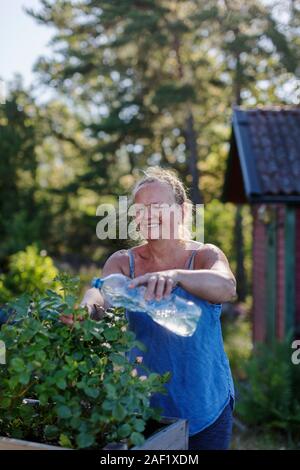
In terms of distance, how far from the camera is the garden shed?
7188mm

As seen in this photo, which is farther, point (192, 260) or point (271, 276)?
point (271, 276)

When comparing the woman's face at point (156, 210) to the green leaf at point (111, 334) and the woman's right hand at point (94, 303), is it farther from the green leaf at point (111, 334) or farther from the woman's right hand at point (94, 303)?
the green leaf at point (111, 334)

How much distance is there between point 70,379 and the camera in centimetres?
158

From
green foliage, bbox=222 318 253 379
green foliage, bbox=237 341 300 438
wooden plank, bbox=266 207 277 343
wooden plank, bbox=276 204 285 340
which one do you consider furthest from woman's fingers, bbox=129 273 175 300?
green foliage, bbox=222 318 253 379

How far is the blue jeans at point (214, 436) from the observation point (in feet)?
6.36

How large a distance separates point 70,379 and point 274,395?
5.02 meters

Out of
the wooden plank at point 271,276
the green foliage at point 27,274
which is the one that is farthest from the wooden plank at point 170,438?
the wooden plank at point 271,276

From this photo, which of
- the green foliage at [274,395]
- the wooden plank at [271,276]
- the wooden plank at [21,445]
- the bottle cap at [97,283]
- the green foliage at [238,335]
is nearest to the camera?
the wooden plank at [21,445]

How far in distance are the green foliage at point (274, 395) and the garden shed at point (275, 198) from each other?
0.56m

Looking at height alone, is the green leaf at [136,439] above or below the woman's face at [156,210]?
below

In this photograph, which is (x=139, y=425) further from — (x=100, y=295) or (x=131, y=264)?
(x=131, y=264)

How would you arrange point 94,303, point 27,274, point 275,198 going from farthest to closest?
point 275,198 → point 27,274 → point 94,303

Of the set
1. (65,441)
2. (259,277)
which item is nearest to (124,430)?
(65,441)
